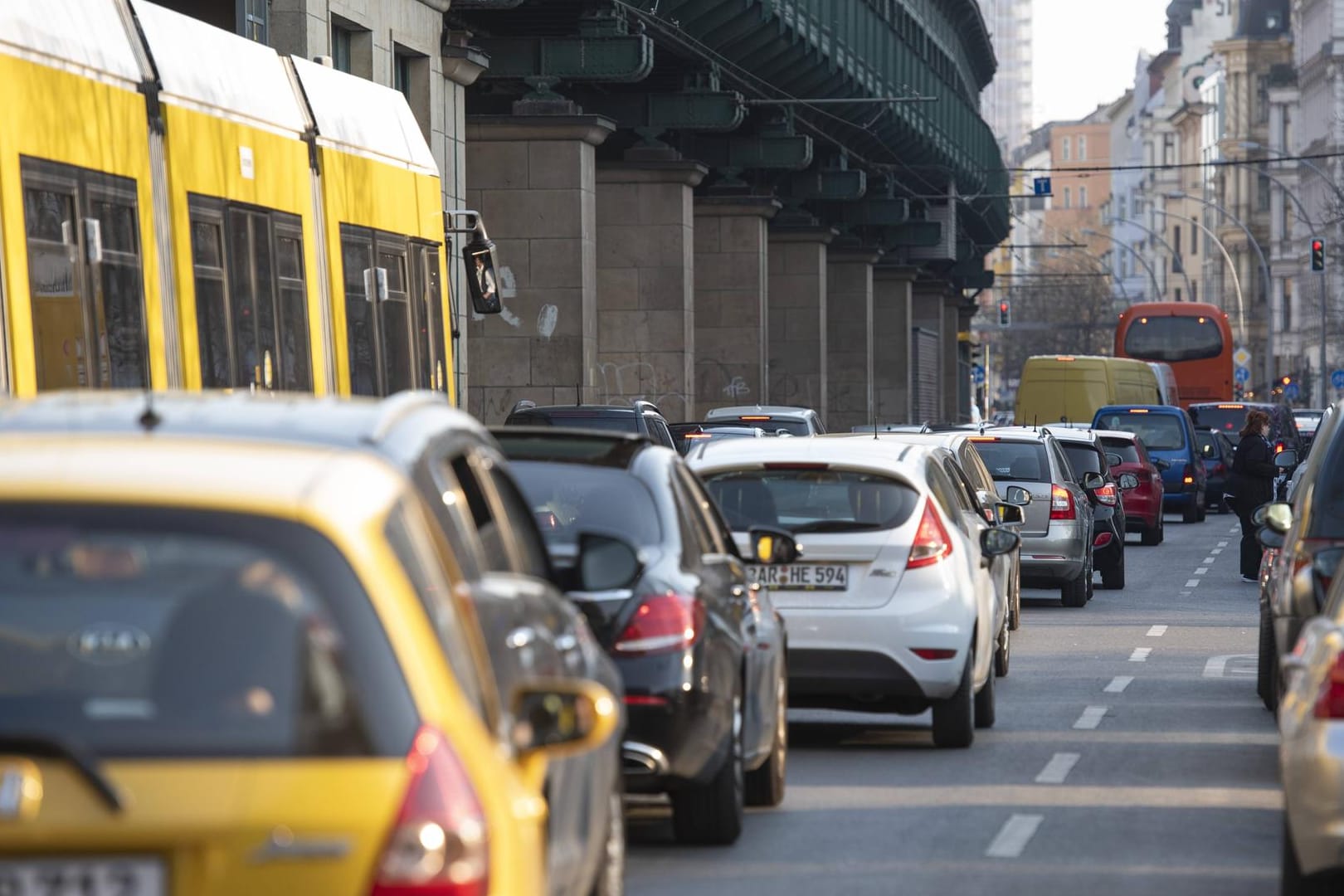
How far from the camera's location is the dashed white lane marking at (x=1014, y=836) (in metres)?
9.32

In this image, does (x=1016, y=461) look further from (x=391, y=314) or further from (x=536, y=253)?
(x=536, y=253)

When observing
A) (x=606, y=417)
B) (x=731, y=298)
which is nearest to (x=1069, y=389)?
(x=731, y=298)

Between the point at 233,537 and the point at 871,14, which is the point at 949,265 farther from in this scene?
the point at 233,537

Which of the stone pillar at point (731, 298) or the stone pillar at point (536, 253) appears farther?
the stone pillar at point (731, 298)

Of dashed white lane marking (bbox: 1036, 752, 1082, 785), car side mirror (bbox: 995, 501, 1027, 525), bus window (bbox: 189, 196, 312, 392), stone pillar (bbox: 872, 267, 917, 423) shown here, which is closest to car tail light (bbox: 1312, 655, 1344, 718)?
dashed white lane marking (bbox: 1036, 752, 1082, 785)

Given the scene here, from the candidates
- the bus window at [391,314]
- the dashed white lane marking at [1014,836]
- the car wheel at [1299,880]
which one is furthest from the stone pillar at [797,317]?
the car wheel at [1299,880]

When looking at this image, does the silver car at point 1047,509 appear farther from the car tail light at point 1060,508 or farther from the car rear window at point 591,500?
the car rear window at point 591,500

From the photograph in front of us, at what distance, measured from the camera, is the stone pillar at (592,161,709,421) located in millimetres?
40969

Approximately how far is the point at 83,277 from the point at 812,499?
3.32 metres

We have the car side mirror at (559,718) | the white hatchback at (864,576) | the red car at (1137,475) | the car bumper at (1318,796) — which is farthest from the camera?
the red car at (1137,475)

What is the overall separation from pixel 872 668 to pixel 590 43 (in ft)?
73.1

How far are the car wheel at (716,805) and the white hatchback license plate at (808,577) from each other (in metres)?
2.92

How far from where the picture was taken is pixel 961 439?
18.0 metres

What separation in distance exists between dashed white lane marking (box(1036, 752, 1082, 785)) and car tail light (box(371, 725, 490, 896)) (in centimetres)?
723
